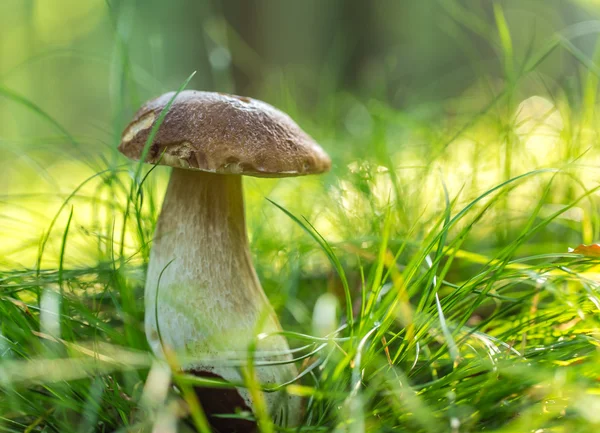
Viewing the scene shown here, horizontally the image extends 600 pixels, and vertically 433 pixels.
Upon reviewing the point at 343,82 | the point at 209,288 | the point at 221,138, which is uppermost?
the point at 343,82

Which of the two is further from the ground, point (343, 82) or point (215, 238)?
point (343, 82)

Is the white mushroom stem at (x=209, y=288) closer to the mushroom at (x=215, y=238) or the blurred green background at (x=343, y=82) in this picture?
the mushroom at (x=215, y=238)

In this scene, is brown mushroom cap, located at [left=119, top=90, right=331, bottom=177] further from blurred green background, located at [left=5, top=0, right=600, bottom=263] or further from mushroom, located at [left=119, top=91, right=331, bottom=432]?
blurred green background, located at [left=5, top=0, right=600, bottom=263]

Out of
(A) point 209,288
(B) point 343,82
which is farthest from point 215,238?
(B) point 343,82

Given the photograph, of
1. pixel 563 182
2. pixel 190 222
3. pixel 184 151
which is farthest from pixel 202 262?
pixel 563 182

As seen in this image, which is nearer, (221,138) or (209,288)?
(221,138)

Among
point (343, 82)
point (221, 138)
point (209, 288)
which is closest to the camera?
point (221, 138)

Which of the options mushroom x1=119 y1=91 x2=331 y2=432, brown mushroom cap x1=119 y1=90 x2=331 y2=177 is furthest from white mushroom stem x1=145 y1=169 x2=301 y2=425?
brown mushroom cap x1=119 y1=90 x2=331 y2=177

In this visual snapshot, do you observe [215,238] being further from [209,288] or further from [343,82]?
[343,82]

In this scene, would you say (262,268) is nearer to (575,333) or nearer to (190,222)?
(190,222)
